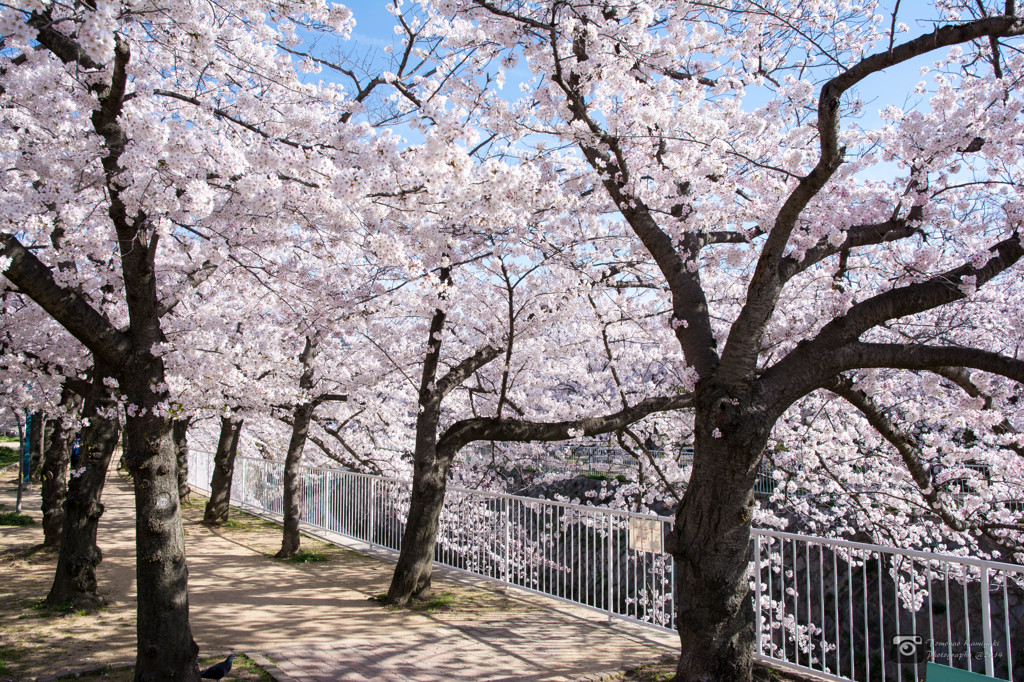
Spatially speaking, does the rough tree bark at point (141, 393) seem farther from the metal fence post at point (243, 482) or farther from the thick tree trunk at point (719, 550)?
the metal fence post at point (243, 482)

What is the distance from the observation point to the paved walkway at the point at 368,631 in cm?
549

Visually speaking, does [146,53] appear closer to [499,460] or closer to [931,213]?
[931,213]

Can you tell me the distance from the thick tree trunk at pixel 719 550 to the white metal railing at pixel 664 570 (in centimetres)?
90

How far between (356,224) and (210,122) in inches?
→ 64.6

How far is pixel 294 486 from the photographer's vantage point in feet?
36.1

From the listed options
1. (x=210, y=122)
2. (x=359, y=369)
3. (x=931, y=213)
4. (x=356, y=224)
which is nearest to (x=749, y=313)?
(x=931, y=213)

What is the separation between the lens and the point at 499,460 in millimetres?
14531

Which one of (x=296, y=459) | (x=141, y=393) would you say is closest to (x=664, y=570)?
(x=296, y=459)

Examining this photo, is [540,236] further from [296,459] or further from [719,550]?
[296,459]

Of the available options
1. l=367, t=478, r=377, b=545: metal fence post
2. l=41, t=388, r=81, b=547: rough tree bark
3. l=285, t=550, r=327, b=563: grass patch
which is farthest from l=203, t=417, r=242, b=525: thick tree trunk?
l=285, t=550, r=327, b=563: grass patch

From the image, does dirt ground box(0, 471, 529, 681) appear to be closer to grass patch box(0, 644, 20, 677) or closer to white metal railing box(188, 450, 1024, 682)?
grass patch box(0, 644, 20, 677)

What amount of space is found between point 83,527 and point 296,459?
389cm

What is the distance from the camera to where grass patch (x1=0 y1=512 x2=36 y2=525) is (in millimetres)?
13297

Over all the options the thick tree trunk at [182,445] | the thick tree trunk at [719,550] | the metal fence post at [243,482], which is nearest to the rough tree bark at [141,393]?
the thick tree trunk at [719,550]
